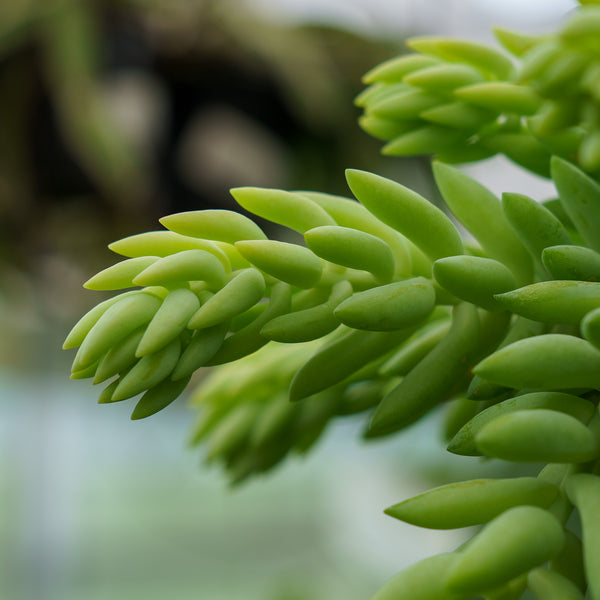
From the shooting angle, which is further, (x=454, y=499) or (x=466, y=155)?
(x=466, y=155)

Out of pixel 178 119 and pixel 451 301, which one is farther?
pixel 178 119

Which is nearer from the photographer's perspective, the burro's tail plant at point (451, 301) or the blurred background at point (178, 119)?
the burro's tail plant at point (451, 301)

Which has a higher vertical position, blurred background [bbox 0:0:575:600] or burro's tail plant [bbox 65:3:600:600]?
blurred background [bbox 0:0:575:600]

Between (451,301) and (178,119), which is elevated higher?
(178,119)

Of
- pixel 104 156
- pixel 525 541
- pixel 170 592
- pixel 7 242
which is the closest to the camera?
pixel 525 541

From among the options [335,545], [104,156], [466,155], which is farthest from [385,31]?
[335,545]

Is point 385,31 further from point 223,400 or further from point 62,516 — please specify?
point 62,516

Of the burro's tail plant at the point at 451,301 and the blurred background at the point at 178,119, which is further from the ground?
the blurred background at the point at 178,119

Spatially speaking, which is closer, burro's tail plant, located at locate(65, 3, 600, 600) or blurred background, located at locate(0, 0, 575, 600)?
burro's tail plant, located at locate(65, 3, 600, 600)
